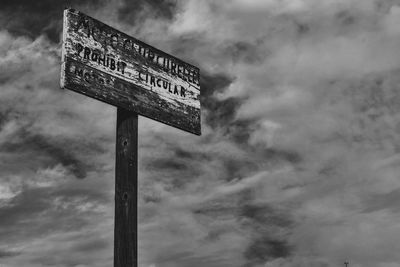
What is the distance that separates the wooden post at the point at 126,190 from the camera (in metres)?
5.03

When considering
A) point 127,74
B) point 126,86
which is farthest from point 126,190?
point 127,74

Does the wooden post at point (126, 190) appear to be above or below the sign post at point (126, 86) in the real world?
below

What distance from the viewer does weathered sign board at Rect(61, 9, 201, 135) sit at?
16.8 ft

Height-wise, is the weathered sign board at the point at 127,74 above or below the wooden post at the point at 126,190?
above

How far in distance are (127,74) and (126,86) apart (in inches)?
5.7

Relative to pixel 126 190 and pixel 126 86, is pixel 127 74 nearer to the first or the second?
pixel 126 86

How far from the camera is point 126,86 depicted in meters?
5.55

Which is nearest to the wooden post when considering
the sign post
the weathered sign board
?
the sign post

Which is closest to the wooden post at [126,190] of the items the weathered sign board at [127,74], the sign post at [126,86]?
the sign post at [126,86]

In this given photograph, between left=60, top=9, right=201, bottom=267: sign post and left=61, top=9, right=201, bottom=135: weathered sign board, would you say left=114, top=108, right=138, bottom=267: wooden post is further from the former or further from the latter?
left=61, top=9, right=201, bottom=135: weathered sign board

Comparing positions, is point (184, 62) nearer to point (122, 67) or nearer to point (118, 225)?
point (122, 67)

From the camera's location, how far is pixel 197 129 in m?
6.21

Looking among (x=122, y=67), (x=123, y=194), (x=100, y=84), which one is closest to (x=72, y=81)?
(x=100, y=84)

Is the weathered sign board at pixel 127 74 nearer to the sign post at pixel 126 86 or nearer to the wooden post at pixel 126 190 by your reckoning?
the sign post at pixel 126 86
